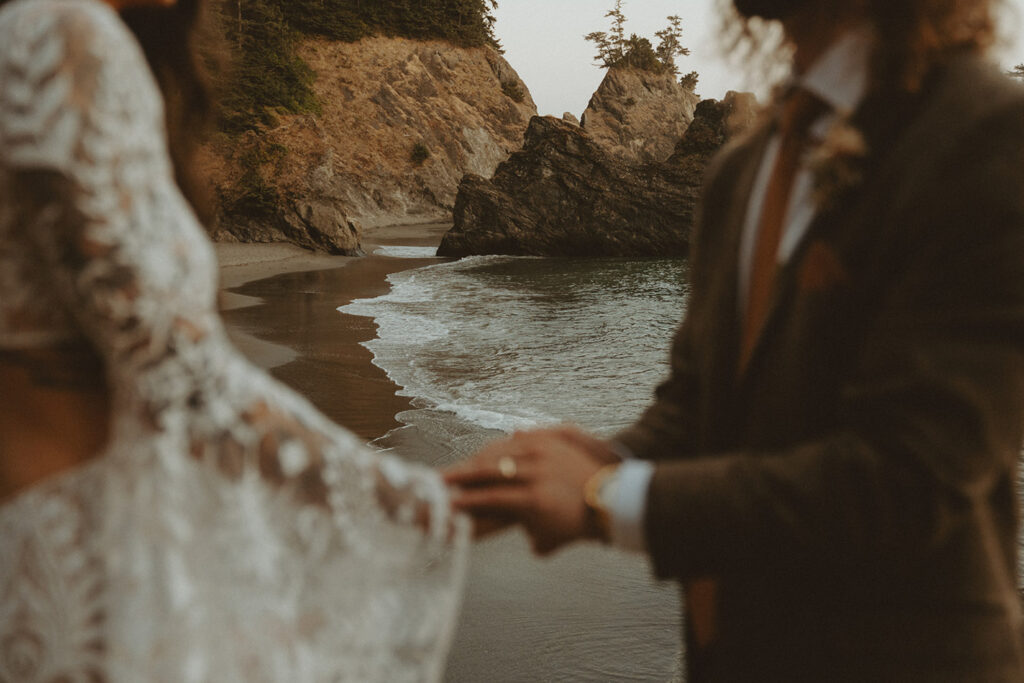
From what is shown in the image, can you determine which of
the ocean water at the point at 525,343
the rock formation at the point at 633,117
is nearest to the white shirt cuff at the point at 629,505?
the ocean water at the point at 525,343

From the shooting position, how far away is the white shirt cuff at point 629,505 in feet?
3.85

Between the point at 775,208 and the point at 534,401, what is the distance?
803 centimetres

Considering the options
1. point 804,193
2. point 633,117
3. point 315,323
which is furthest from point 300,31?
point 804,193

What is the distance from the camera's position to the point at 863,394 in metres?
1.01

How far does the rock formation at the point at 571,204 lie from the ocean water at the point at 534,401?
8.28m

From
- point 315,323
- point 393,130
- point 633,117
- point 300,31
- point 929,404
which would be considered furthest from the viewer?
point 633,117

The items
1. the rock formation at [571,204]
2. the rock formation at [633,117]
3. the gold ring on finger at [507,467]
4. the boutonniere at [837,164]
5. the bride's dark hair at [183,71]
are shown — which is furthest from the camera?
the rock formation at [633,117]

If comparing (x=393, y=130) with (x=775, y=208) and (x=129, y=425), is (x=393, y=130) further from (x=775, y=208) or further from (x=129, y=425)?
(x=129, y=425)

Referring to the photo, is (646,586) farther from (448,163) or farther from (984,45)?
(448,163)

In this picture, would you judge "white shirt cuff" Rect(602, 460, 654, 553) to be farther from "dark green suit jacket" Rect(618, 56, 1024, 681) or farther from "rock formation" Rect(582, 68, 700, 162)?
"rock formation" Rect(582, 68, 700, 162)

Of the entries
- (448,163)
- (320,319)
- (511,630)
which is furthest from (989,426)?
(448,163)

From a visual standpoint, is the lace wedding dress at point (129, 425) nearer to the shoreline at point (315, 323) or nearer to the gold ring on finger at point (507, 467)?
the gold ring on finger at point (507, 467)

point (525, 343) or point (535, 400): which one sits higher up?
point (525, 343)

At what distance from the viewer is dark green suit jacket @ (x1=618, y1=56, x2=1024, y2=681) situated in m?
0.96
